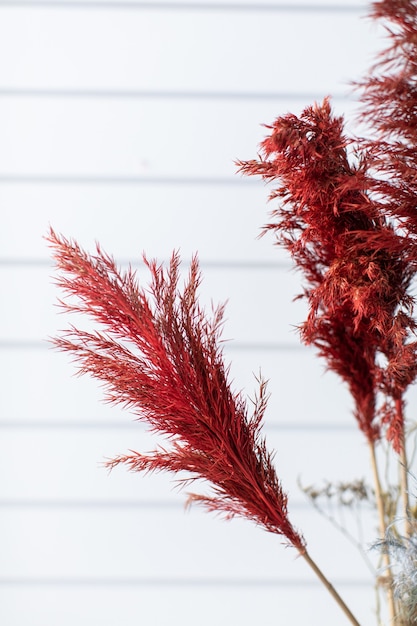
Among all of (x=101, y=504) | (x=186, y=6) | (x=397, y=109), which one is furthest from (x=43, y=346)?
(x=397, y=109)

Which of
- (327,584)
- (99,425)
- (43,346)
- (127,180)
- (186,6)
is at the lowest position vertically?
(327,584)

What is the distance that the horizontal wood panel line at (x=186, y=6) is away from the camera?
1.00 m

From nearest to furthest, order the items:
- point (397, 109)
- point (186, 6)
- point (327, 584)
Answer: point (397, 109) → point (327, 584) → point (186, 6)

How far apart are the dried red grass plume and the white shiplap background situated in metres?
0.38

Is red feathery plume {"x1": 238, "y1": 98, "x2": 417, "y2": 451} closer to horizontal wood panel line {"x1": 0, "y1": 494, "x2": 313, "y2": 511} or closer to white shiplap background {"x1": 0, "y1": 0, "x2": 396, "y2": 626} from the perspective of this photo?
white shiplap background {"x1": 0, "y1": 0, "x2": 396, "y2": 626}

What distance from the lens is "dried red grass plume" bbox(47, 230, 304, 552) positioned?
0.60m

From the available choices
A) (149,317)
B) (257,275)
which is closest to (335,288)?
(149,317)

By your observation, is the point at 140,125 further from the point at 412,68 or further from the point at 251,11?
the point at 412,68

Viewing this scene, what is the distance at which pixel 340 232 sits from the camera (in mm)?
622

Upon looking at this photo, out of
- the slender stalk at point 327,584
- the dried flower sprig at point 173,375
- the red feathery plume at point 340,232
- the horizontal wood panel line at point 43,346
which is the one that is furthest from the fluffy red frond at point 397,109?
the horizontal wood panel line at point 43,346

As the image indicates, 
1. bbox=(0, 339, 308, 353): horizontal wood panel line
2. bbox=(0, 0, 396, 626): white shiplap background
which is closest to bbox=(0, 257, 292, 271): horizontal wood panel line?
bbox=(0, 0, 396, 626): white shiplap background

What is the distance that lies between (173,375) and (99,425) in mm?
471

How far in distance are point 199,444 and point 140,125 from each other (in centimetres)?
58

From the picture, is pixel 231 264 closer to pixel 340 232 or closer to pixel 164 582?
pixel 340 232
